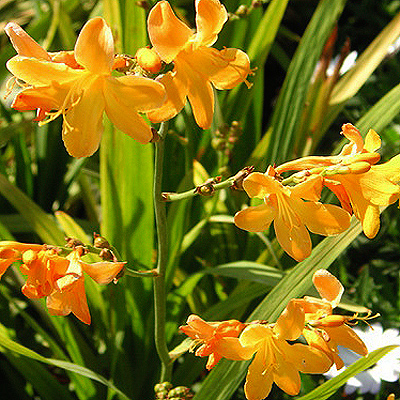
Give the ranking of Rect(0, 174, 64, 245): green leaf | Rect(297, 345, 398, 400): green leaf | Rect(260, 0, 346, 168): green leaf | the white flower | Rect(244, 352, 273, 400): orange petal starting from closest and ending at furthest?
Rect(244, 352, 273, 400): orange petal < Rect(297, 345, 398, 400): green leaf < the white flower < Rect(0, 174, 64, 245): green leaf < Rect(260, 0, 346, 168): green leaf

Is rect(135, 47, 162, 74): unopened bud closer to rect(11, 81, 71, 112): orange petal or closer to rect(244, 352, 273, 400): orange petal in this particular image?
rect(11, 81, 71, 112): orange petal

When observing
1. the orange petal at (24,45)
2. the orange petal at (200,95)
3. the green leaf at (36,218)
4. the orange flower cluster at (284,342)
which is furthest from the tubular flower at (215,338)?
the green leaf at (36,218)

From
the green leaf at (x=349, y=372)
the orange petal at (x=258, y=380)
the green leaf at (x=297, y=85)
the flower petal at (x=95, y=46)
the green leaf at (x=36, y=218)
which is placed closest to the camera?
the flower petal at (x=95, y=46)

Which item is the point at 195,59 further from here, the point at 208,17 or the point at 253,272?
the point at 253,272

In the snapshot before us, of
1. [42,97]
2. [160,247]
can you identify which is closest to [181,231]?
[160,247]

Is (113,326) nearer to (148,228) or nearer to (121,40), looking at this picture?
(148,228)

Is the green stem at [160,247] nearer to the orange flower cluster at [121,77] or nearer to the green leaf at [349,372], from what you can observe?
the orange flower cluster at [121,77]

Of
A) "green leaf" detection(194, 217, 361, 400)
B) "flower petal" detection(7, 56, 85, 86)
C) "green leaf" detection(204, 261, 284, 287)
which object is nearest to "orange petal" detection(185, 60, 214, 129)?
"flower petal" detection(7, 56, 85, 86)
